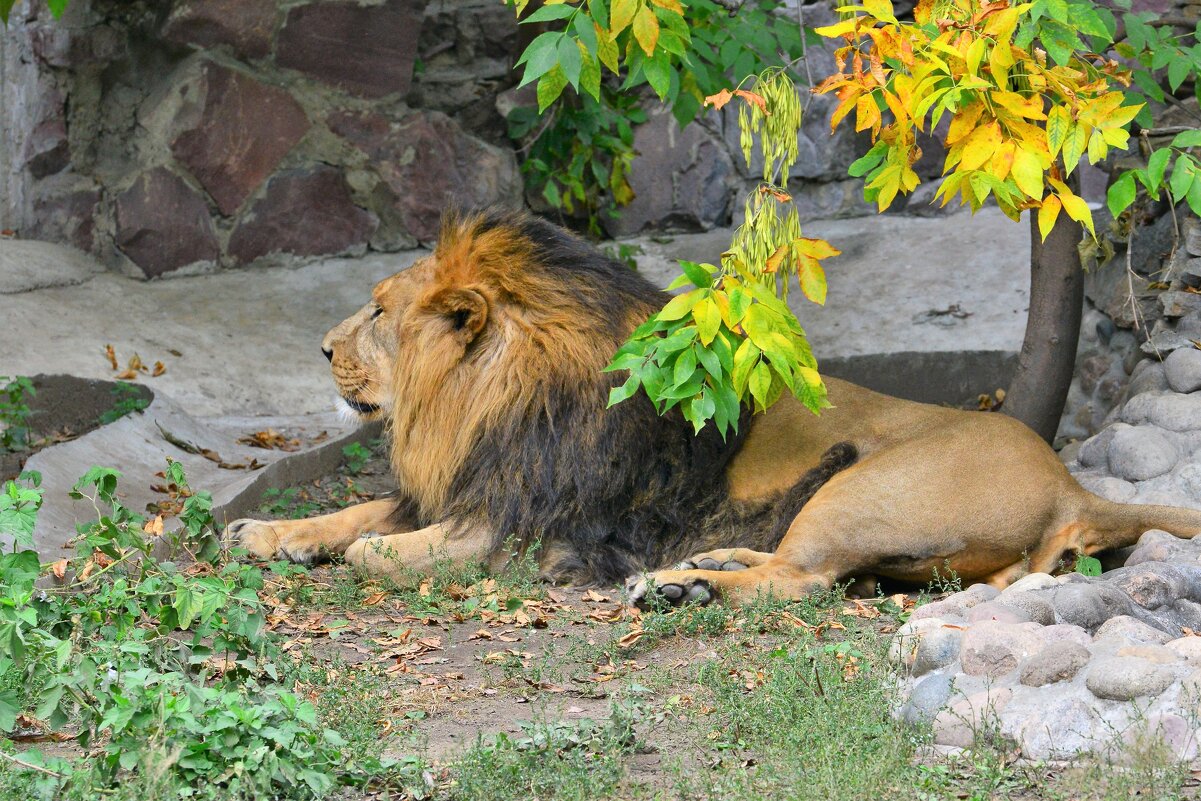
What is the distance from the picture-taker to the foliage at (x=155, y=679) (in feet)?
8.46

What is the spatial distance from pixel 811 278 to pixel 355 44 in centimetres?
516

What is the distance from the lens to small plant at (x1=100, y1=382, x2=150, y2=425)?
6.10 metres

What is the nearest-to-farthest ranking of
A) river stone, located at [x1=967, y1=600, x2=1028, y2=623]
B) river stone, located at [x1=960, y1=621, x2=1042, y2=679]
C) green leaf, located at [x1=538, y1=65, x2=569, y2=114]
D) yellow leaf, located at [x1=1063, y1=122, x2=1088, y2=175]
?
river stone, located at [x1=960, y1=621, x2=1042, y2=679]
river stone, located at [x1=967, y1=600, x2=1028, y2=623]
yellow leaf, located at [x1=1063, y1=122, x2=1088, y2=175]
green leaf, located at [x1=538, y1=65, x2=569, y2=114]

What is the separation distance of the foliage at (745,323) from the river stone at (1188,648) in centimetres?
112

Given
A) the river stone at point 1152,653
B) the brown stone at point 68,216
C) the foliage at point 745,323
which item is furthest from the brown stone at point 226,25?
the river stone at point 1152,653

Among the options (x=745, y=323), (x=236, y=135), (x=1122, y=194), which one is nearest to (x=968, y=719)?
(x=745, y=323)

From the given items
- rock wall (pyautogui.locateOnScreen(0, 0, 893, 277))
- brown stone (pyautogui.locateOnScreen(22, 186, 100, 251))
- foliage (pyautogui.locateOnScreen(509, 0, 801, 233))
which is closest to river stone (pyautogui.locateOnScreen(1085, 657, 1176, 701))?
foliage (pyautogui.locateOnScreen(509, 0, 801, 233))

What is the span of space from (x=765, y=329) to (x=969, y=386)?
347 cm

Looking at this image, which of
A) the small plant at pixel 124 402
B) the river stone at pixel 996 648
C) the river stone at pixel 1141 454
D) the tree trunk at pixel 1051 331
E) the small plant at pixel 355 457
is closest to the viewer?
the river stone at pixel 996 648

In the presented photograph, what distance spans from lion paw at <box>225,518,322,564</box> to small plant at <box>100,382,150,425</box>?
143 centimetres

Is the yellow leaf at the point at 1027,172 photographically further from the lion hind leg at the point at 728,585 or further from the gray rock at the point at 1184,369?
the gray rock at the point at 1184,369

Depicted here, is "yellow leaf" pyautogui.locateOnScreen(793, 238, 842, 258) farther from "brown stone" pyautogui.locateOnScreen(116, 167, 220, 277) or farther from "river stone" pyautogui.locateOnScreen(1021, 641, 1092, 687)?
"brown stone" pyautogui.locateOnScreen(116, 167, 220, 277)

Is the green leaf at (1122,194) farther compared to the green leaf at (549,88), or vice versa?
the green leaf at (1122,194)

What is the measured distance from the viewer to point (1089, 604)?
350 cm
